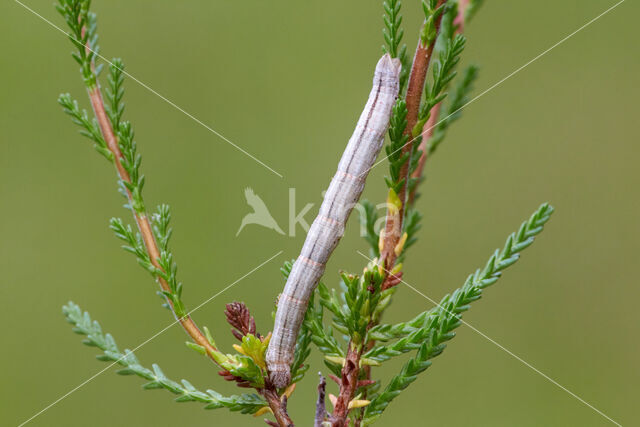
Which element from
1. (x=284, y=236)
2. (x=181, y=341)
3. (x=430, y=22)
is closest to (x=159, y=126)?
(x=284, y=236)

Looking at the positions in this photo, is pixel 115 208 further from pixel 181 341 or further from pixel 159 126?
pixel 181 341

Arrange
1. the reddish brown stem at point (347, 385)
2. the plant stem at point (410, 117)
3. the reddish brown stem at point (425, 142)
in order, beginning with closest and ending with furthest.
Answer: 1. the reddish brown stem at point (347, 385)
2. the plant stem at point (410, 117)
3. the reddish brown stem at point (425, 142)

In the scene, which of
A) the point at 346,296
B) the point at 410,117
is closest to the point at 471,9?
the point at 410,117

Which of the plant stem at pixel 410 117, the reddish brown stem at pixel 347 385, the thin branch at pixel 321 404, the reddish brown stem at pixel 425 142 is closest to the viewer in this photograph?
the thin branch at pixel 321 404

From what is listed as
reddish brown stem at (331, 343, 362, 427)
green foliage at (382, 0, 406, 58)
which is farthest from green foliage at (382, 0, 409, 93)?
reddish brown stem at (331, 343, 362, 427)

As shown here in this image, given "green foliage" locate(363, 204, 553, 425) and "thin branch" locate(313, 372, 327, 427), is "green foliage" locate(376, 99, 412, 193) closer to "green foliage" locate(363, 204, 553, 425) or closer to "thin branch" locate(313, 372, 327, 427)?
"green foliage" locate(363, 204, 553, 425)

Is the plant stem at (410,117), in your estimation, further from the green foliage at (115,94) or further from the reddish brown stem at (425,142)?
the green foliage at (115,94)

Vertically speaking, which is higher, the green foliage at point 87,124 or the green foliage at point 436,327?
the green foliage at point 87,124

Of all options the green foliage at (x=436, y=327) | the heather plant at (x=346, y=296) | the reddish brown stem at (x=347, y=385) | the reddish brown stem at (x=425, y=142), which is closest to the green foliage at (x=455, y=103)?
the reddish brown stem at (x=425, y=142)

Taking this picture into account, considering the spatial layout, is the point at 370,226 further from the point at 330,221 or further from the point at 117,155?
the point at 117,155
